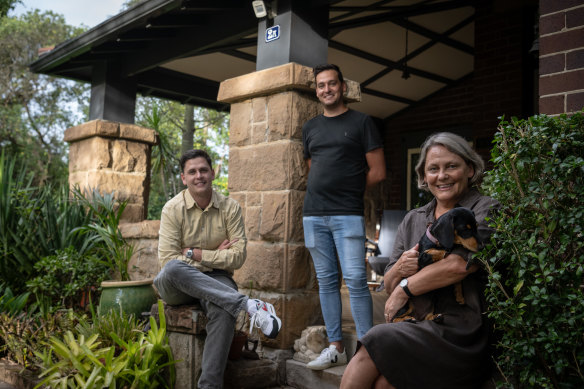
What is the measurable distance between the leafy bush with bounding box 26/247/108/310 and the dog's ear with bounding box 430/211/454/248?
3.67 m

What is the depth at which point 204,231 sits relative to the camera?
339 cm

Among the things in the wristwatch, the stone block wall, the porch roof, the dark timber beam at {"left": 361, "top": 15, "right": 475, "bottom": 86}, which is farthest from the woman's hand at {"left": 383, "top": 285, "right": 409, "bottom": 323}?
the dark timber beam at {"left": 361, "top": 15, "right": 475, "bottom": 86}

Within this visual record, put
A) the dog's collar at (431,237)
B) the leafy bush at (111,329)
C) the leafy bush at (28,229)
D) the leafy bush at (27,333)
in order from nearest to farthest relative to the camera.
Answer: the dog's collar at (431,237)
the leafy bush at (111,329)
the leafy bush at (27,333)
the leafy bush at (28,229)

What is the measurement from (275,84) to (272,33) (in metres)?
0.51

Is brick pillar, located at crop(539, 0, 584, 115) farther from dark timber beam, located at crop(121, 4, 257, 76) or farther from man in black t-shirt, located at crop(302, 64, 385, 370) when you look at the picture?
dark timber beam, located at crop(121, 4, 257, 76)

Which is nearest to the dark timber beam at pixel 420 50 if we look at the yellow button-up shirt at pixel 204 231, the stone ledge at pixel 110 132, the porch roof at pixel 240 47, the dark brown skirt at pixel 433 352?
the porch roof at pixel 240 47

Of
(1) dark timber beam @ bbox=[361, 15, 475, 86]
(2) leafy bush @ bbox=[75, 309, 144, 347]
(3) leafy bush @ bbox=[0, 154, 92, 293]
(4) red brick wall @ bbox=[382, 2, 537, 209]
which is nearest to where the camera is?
(2) leafy bush @ bbox=[75, 309, 144, 347]

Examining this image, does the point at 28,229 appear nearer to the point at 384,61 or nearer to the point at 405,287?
the point at 405,287

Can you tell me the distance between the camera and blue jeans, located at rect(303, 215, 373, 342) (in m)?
3.16

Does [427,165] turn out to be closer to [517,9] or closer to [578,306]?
[578,306]

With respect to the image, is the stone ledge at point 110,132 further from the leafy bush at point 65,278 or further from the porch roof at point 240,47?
the leafy bush at point 65,278

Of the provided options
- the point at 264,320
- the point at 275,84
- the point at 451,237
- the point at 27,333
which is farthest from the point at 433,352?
the point at 27,333

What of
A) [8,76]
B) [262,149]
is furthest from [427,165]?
[8,76]

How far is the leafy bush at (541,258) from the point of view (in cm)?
173
